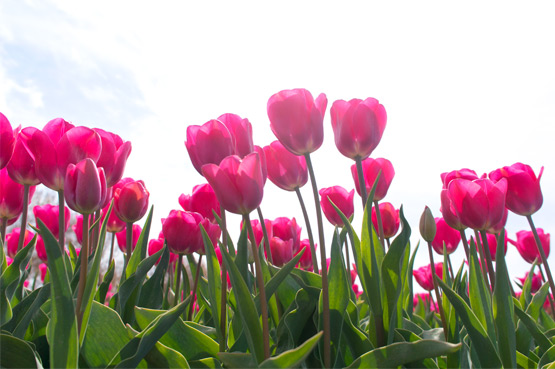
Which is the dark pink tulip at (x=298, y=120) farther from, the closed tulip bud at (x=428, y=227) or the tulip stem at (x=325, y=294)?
the closed tulip bud at (x=428, y=227)

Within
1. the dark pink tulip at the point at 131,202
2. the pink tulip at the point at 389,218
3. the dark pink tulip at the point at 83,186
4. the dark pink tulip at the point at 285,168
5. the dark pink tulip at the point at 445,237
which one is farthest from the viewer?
the dark pink tulip at the point at 445,237

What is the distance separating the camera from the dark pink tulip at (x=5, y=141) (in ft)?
3.66

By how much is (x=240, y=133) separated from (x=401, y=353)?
2.02 ft

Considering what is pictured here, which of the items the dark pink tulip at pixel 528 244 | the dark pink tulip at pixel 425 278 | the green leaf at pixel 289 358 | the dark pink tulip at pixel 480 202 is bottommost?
the dark pink tulip at pixel 425 278

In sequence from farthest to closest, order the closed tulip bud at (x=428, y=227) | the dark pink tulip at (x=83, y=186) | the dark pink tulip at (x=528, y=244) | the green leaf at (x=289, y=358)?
the dark pink tulip at (x=528, y=244) < the closed tulip bud at (x=428, y=227) < the dark pink tulip at (x=83, y=186) < the green leaf at (x=289, y=358)

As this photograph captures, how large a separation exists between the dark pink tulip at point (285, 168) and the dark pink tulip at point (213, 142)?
0.33 m

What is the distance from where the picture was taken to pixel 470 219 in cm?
122

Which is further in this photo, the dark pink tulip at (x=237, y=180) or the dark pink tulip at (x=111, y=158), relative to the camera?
the dark pink tulip at (x=111, y=158)

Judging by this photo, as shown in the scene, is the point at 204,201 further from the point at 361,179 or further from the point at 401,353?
the point at 401,353

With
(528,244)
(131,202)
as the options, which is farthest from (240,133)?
(528,244)

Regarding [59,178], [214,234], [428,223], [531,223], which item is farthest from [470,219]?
[59,178]

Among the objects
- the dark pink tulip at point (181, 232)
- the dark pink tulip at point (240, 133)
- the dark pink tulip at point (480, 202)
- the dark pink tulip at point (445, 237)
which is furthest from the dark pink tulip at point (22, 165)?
the dark pink tulip at point (445, 237)

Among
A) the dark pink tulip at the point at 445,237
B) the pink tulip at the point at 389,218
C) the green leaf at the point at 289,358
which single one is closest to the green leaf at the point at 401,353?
the green leaf at the point at 289,358

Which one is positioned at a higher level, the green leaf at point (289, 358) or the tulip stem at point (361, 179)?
the tulip stem at point (361, 179)
